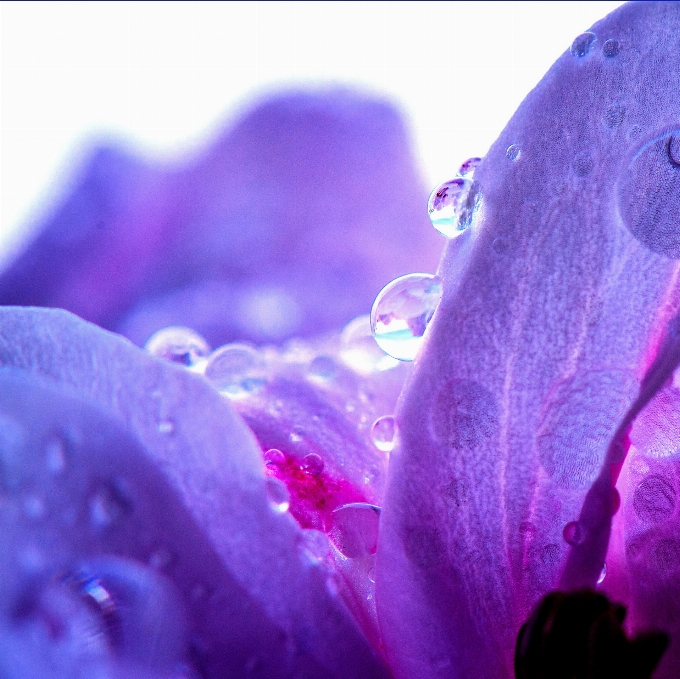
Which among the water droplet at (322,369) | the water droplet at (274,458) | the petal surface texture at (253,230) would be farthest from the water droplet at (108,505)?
the petal surface texture at (253,230)

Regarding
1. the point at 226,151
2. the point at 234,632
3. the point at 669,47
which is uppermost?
the point at 669,47

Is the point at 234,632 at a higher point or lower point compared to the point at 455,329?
lower

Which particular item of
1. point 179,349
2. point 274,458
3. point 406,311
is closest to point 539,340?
point 406,311

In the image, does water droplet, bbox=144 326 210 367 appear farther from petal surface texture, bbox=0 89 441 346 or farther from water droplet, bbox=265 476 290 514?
petal surface texture, bbox=0 89 441 346

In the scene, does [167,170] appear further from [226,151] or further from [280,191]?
[280,191]

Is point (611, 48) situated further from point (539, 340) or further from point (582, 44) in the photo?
point (539, 340)

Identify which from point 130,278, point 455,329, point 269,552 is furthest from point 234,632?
point 130,278

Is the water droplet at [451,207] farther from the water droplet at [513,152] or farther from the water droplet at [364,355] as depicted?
the water droplet at [364,355]
